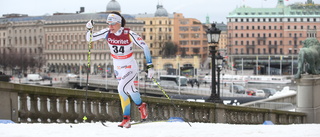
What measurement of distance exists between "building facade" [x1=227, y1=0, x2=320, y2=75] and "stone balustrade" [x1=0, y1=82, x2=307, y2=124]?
104m

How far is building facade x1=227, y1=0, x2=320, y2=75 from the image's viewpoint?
11944cm

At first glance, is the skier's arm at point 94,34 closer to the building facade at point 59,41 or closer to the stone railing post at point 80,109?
the stone railing post at point 80,109

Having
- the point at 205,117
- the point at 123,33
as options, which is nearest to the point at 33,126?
the point at 123,33

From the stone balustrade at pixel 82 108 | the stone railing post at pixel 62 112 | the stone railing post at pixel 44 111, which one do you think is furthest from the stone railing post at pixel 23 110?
A: the stone railing post at pixel 62 112

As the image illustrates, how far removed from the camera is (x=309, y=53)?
2042 cm

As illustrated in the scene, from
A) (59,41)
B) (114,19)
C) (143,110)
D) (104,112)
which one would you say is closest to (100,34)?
(114,19)

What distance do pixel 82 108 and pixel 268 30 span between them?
113 meters

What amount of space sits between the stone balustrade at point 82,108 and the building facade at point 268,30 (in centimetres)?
10407

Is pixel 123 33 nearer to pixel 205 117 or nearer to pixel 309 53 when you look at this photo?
pixel 205 117

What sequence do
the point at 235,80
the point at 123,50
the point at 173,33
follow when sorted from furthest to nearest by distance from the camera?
the point at 173,33 < the point at 235,80 < the point at 123,50

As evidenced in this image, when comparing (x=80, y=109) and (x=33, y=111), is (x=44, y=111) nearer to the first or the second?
(x=33, y=111)

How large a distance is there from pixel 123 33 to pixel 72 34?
309 feet

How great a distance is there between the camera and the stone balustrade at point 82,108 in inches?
412

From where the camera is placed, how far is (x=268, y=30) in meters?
122
